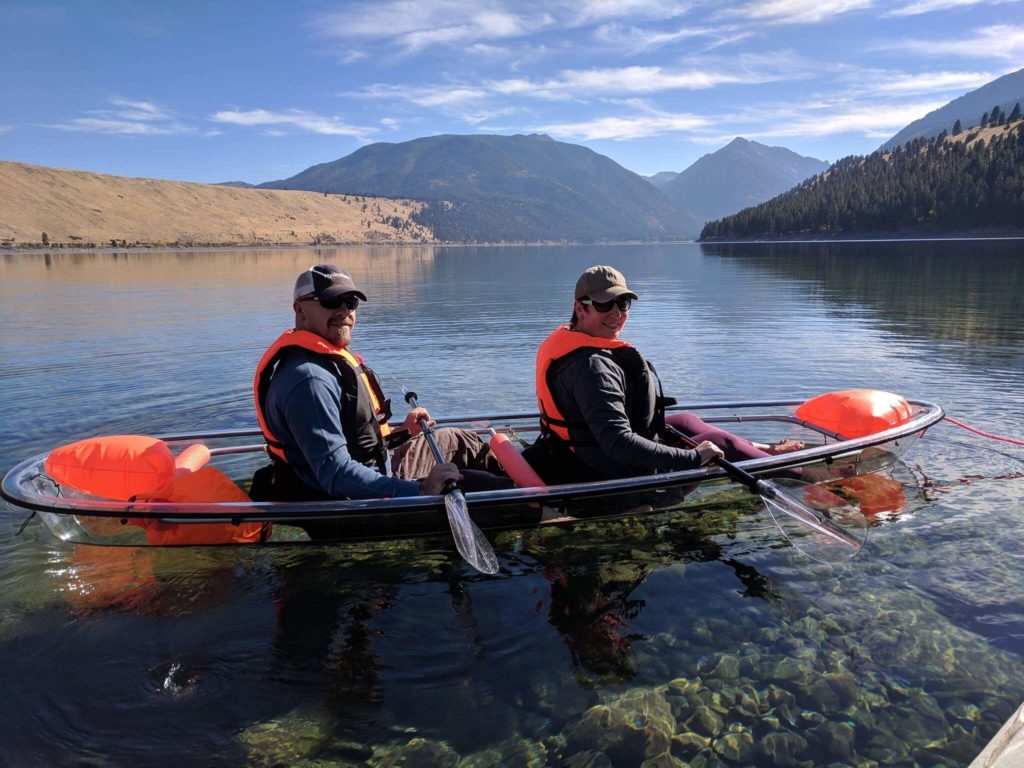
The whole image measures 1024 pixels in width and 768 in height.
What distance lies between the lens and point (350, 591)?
5.61 metres

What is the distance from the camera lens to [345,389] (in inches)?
202

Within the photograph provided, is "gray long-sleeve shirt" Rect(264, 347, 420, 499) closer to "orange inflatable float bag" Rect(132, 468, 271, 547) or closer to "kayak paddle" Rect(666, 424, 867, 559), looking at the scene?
"orange inflatable float bag" Rect(132, 468, 271, 547)

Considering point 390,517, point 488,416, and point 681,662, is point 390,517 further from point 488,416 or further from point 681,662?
point 488,416

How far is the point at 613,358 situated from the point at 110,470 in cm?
444

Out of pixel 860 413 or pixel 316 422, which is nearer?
pixel 316 422

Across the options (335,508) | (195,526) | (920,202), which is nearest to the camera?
(335,508)

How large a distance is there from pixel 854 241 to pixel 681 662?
133 metres

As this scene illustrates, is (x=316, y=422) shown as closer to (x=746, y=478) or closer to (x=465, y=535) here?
(x=465, y=535)

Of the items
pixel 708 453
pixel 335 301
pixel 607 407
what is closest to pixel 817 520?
pixel 708 453

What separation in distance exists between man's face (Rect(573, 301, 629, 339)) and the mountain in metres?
126

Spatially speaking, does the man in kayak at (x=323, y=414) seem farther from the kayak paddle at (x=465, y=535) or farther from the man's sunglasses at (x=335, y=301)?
the kayak paddle at (x=465, y=535)

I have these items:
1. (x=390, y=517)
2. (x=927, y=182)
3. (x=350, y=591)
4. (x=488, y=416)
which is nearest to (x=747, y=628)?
(x=390, y=517)

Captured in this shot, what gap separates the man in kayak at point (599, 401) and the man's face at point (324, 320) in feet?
5.46

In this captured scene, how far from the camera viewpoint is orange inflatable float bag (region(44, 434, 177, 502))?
5.61 m
